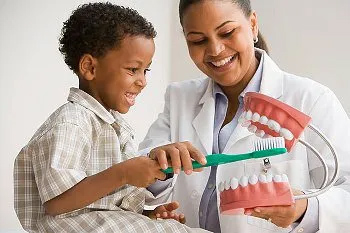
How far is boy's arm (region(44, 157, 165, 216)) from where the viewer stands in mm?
795

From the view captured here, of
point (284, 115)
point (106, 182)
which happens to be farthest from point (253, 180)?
point (106, 182)

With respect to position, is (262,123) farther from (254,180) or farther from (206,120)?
(206,120)

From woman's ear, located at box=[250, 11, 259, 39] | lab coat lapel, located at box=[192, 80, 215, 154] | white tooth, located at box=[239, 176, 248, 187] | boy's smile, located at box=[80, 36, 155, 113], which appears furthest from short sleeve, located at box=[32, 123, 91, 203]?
woman's ear, located at box=[250, 11, 259, 39]

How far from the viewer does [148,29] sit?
1038mm

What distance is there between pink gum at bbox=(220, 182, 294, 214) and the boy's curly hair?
35 centimetres

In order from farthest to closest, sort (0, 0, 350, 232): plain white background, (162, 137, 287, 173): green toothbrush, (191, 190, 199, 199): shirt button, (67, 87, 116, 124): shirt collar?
1. (0, 0, 350, 232): plain white background
2. (191, 190, 199, 199): shirt button
3. (67, 87, 116, 124): shirt collar
4. (162, 137, 287, 173): green toothbrush

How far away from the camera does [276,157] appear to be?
1118 mm

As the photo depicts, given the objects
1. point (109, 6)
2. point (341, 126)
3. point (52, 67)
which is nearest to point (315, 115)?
point (341, 126)

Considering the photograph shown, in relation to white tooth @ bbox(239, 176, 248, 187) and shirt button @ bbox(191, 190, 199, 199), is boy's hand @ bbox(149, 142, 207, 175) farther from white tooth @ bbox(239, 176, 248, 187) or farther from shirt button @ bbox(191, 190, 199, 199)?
shirt button @ bbox(191, 190, 199, 199)

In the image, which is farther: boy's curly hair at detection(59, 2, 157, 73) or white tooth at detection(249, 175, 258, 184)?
boy's curly hair at detection(59, 2, 157, 73)

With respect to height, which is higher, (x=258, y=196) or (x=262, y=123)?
(x=262, y=123)

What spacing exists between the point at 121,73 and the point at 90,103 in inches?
2.9

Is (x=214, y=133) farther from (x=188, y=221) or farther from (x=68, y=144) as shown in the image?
(x=68, y=144)

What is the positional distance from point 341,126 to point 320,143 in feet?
0.18
